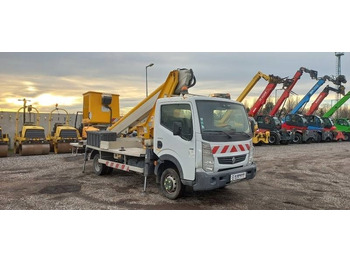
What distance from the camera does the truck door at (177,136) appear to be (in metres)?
5.19

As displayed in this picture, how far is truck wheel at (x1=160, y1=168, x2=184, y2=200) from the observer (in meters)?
5.50

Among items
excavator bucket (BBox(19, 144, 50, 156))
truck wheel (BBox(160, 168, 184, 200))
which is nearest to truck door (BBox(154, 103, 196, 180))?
truck wheel (BBox(160, 168, 184, 200))

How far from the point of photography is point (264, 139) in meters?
19.1

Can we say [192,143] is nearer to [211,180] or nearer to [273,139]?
[211,180]

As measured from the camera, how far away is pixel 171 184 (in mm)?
5625

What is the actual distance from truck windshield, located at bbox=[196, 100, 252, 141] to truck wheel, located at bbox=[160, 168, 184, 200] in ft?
3.52

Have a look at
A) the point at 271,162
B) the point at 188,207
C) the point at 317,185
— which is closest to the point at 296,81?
the point at 271,162

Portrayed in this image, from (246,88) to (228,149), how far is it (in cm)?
1653

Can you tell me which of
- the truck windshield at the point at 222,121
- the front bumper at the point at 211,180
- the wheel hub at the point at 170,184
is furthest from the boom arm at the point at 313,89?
the wheel hub at the point at 170,184

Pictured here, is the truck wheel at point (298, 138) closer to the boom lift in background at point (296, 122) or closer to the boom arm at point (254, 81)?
the boom lift in background at point (296, 122)

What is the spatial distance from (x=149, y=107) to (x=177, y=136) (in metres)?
2.10

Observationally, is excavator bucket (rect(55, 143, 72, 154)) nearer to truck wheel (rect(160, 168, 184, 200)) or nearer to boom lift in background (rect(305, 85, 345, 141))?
truck wheel (rect(160, 168, 184, 200))

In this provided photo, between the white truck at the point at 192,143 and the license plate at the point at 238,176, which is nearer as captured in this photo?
the white truck at the point at 192,143

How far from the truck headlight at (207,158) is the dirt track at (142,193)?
83 centimetres
